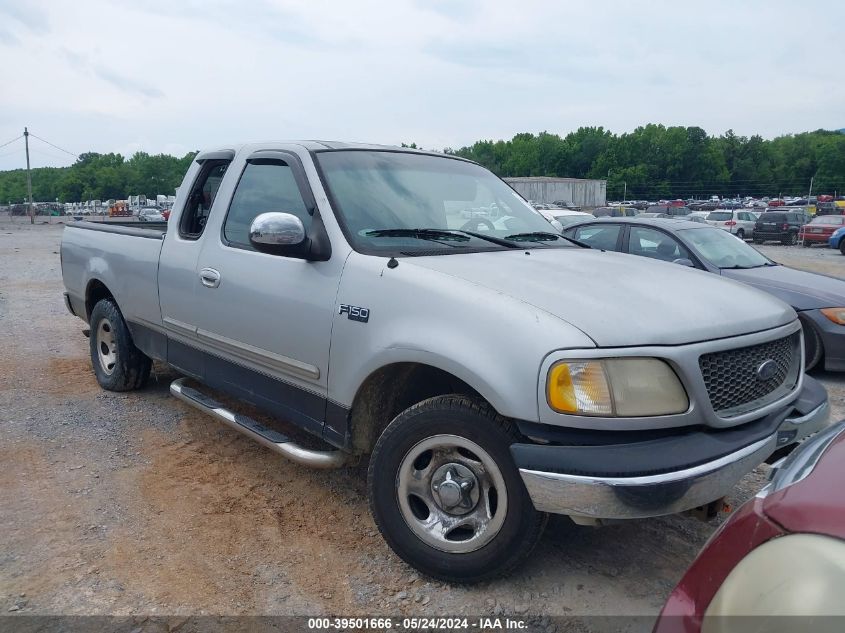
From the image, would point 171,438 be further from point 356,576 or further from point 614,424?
point 614,424

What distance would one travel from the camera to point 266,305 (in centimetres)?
358

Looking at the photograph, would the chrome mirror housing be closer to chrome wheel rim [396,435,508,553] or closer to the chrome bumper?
chrome wheel rim [396,435,508,553]

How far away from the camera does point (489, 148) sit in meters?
130

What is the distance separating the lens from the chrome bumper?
235cm

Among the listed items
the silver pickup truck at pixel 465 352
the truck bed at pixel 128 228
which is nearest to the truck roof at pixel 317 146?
the silver pickup truck at pixel 465 352

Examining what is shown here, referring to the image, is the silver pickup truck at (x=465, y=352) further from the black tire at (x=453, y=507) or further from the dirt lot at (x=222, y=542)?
the dirt lot at (x=222, y=542)

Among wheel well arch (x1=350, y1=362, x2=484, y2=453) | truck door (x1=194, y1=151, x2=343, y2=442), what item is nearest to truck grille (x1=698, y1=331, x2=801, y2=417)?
wheel well arch (x1=350, y1=362, x2=484, y2=453)

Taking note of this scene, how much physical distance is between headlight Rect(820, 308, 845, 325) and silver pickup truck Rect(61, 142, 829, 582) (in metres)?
3.85

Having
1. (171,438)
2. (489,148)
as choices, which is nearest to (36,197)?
(489,148)

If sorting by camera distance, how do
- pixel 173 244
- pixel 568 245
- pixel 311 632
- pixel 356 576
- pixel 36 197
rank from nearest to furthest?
1. pixel 311 632
2. pixel 356 576
3. pixel 568 245
4. pixel 173 244
5. pixel 36 197

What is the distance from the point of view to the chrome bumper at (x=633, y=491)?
2354mm

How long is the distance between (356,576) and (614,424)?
1.39 meters

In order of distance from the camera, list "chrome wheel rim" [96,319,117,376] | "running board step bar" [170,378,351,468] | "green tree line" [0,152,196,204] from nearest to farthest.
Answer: "running board step bar" [170,378,351,468]
"chrome wheel rim" [96,319,117,376]
"green tree line" [0,152,196,204]

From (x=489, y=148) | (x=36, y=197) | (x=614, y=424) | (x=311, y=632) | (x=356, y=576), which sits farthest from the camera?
(x=36, y=197)
